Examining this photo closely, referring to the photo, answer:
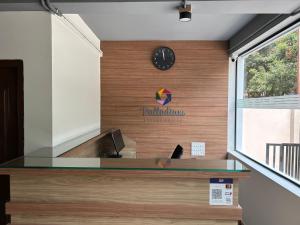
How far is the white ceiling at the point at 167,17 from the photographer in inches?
75.3

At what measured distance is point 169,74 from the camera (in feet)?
14.2

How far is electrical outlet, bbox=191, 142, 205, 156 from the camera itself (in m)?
4.34

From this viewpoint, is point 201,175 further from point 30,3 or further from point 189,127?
point 189,127

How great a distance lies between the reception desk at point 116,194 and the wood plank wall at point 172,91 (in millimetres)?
2772

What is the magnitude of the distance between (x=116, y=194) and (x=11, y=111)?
1.34m

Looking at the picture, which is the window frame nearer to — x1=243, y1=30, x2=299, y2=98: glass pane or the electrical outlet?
x1=243, y1=30, x2=299, y2=98: glass pane

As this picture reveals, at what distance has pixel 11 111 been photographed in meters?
2.30

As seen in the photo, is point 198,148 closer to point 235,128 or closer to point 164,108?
point 235,128

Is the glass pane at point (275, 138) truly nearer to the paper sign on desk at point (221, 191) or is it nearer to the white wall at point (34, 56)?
the paper sign on desk at point (221, 191)

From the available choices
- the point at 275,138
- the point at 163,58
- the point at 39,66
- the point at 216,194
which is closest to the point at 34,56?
the point at 39,66

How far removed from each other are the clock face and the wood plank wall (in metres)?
0.08

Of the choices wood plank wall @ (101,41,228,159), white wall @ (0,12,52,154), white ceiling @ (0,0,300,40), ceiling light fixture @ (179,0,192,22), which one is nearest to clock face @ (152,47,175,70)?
wood plank wall @ (101,41,228,159)

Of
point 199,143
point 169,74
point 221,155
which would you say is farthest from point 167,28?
point 221,155

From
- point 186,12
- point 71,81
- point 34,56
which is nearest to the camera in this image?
point 186,12
